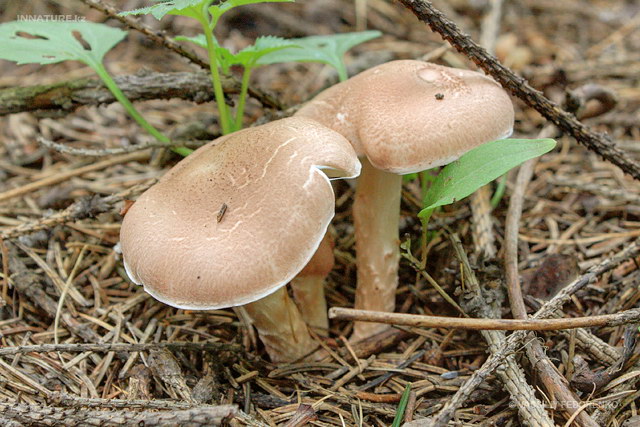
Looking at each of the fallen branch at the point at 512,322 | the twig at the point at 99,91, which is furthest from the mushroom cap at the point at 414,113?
the twig at the point at 99,91

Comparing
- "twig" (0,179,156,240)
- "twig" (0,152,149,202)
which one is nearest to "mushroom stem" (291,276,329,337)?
"twig" (0,179,156,240)

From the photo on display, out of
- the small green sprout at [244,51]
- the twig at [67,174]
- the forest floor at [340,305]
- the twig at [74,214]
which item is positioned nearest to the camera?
the forest floor at [340,305]

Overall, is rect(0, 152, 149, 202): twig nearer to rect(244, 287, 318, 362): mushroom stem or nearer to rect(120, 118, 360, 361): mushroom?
rect(120, 118, 360, 361): mushroom

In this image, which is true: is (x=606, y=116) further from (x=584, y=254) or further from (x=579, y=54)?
(x=584, y=254)

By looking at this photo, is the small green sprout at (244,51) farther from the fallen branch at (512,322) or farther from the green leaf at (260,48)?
the fallen branch at (512,322)

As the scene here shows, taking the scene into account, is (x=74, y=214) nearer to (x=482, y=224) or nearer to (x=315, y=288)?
(x=315, y=288)

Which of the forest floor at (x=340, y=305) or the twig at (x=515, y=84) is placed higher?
the twig at (x=515, y=84)

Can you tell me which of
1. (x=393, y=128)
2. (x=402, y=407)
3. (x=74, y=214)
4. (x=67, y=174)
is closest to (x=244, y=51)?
(x=393, y=128)
